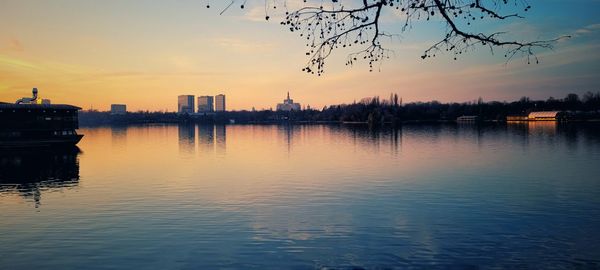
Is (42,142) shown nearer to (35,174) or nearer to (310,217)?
(35,174)

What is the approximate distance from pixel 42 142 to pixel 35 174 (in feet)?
112

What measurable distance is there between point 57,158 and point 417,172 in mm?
51590

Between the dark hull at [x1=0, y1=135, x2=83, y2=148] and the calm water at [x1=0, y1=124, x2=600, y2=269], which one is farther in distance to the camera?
the dark hull at [x1=0, y1=135, x2=83, y2=148]

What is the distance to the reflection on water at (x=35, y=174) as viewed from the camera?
3845 cm

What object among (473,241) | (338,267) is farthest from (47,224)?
(473,241)

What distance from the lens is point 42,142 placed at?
7781 cm

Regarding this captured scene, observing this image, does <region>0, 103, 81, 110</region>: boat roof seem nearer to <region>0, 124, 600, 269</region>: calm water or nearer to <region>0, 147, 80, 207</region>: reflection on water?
<region>0, 147, 80, 207</region>: reflection on water

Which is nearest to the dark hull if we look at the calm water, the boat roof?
the boat roof

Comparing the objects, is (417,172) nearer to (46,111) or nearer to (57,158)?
(57,158)

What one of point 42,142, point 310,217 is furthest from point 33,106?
point 310,217

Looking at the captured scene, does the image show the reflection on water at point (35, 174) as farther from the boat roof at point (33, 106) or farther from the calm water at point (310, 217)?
the boat roof at point (33, 106)

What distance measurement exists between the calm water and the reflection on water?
415 mm

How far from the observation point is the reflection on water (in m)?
38.5

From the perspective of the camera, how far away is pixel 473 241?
793 inches
